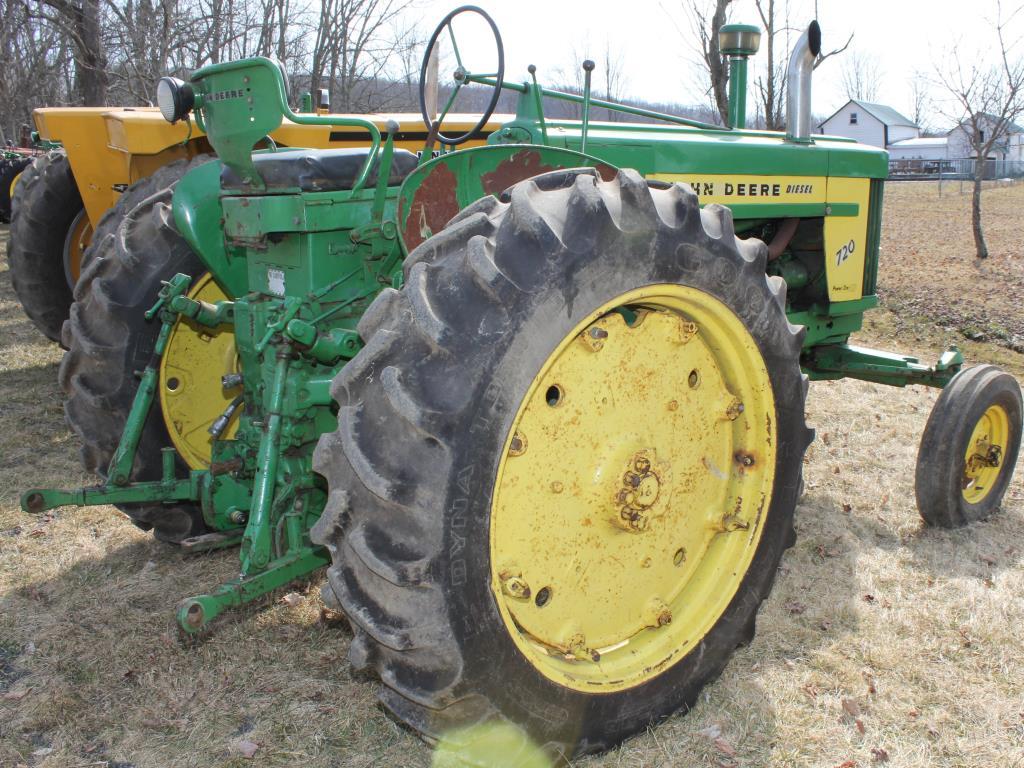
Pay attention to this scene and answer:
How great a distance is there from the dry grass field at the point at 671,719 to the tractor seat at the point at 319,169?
62.5 inches

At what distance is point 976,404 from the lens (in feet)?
13.5

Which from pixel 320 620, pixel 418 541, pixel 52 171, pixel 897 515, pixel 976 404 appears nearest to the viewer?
pixel 418 541

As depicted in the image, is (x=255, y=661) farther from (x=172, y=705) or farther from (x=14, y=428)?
(x=14, y=428)

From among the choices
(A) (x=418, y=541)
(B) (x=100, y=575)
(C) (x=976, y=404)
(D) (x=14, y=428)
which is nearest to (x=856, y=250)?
(C) (x=976, y=404)

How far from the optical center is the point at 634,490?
98.3 inches

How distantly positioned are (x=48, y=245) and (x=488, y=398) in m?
6.60

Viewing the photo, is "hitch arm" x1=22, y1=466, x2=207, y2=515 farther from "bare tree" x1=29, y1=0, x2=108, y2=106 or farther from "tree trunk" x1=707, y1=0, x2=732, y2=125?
"bare tree" x1=29, y1=0, x2=108, y2=106

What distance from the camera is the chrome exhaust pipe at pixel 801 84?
13.7 ft

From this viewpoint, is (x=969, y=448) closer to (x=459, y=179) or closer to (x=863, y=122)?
(x=459, y=179)

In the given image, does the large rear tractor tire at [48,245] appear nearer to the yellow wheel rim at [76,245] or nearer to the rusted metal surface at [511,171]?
the yellow wheel rim at [76,245]

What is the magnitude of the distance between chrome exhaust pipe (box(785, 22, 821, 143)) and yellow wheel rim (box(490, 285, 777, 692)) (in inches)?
86.3

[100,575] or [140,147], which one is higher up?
[140,147]

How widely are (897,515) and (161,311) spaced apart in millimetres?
3490

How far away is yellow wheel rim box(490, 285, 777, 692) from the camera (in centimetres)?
236
